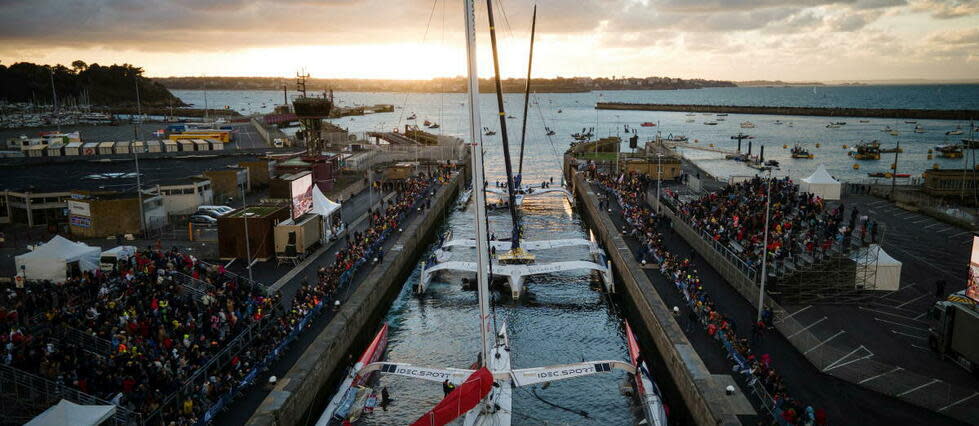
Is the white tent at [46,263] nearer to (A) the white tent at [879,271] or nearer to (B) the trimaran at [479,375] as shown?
(B) the trimaran at [479,375]

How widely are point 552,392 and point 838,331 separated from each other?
34.6ft

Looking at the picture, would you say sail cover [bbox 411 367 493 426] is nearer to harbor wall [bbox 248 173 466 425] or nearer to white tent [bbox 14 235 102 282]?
harbor wall [bbox 248 173 466 425]

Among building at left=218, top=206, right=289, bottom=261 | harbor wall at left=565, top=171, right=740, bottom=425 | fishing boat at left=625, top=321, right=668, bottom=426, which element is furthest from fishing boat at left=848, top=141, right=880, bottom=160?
building at left=218, top=206, right=289, bottom=261

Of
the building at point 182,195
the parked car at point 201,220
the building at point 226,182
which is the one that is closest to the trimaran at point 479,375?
the parked car at point 201,220

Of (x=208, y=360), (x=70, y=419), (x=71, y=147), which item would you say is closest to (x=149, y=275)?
(x=208, y=360)

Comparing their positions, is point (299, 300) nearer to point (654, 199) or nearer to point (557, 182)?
point (654, 199)

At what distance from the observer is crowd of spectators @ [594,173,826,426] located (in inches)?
656

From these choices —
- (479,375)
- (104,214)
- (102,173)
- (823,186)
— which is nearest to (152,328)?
(479,375)

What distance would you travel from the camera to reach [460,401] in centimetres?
1634

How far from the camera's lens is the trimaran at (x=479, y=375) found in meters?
16.7

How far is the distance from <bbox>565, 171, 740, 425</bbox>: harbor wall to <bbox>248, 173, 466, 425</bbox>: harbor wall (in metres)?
12.0

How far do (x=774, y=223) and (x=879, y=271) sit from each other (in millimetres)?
7732

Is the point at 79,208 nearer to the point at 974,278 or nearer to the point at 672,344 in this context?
the point at 672,344

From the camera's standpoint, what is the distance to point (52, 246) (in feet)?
81.1
